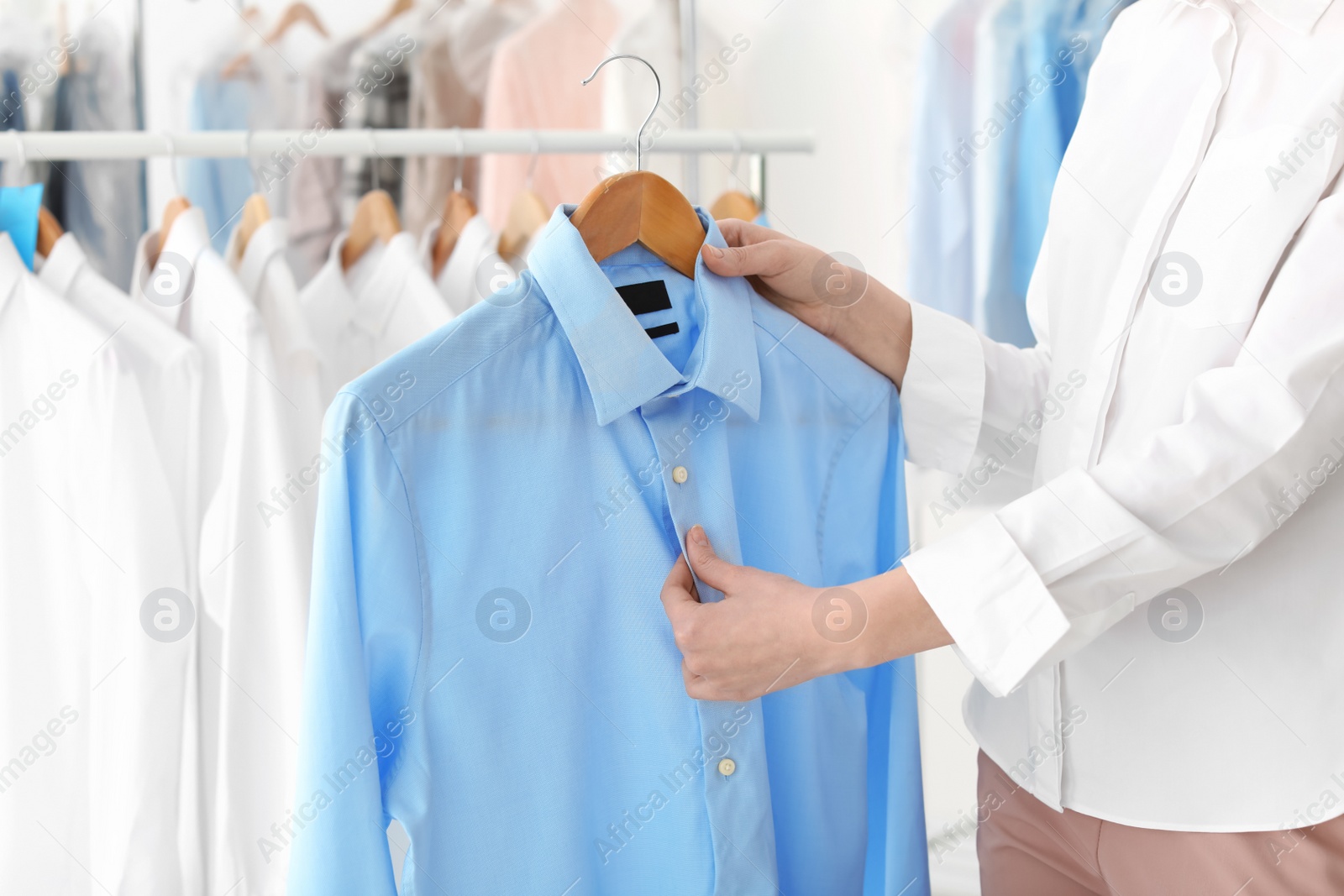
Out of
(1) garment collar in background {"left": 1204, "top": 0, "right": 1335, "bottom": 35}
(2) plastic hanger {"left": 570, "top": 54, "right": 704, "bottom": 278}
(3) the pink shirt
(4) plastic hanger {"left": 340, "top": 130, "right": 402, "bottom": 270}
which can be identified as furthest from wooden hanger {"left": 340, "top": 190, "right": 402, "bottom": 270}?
(1) garment collar in background {"left": 1204, "top": 0, "right": 1335, "bottom": 35}

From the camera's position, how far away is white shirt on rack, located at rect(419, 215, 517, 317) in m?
1.15

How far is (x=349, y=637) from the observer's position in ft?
2.33

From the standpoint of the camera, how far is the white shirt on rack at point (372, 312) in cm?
112

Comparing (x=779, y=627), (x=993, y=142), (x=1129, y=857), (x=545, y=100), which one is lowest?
(x=1129, y=857)

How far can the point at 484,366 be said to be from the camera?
0.77 meters

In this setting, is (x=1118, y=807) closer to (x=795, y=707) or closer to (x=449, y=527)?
(x=795, y=707)

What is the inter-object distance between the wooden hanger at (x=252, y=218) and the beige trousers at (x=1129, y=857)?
0.98 m

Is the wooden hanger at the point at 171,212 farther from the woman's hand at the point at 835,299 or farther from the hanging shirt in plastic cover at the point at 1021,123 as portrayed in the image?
the hanging shirt in plastic cover at the point at 1021,123

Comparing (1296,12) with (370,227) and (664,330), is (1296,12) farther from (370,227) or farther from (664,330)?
(370,227)

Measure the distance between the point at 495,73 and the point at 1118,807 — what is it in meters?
1.37

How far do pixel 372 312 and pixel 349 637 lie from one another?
0.56 metres

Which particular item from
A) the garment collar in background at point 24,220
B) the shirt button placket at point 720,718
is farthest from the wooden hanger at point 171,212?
the shirt button placket at point 720,718

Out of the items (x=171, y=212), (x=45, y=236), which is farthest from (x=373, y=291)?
(x=45, y=236)

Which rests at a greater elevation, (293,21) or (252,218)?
(293,21)
